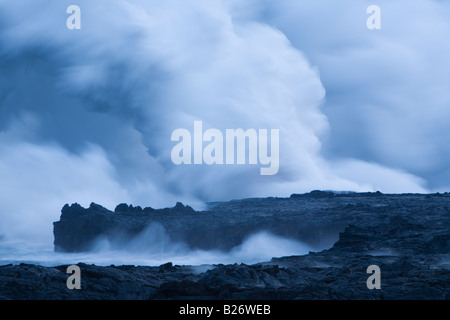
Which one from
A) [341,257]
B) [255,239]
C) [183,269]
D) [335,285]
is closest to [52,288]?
[183,269]

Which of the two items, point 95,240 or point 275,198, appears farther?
point 275,198

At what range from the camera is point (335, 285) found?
2550 centimetres

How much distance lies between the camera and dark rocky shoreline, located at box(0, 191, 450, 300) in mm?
23812

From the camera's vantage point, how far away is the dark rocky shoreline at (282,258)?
2381 centimetres
